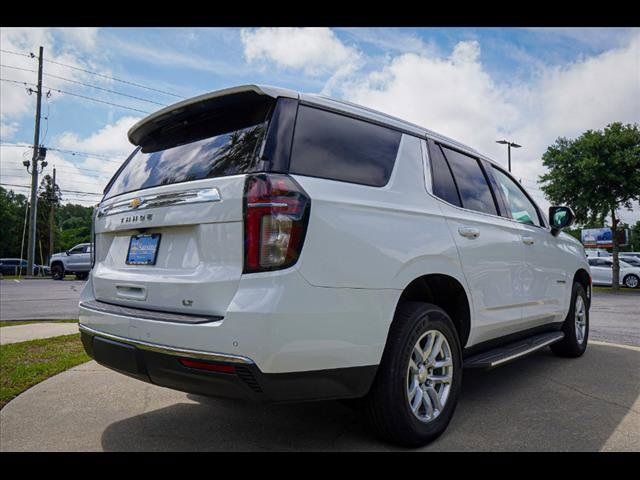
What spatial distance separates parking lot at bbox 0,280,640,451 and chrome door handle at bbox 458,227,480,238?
1212 mm

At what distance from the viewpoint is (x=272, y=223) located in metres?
2.28

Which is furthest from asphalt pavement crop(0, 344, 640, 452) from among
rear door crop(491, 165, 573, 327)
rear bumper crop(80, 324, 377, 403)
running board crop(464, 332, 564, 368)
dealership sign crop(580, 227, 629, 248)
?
dealership sign crop(580, 227, 629, 248)

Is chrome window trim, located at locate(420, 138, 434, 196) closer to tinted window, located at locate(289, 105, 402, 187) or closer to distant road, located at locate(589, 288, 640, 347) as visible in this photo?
tinted window, located at locate(289, 105, 402, 187)

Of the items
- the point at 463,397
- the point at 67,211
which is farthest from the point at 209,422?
the point at 67,211

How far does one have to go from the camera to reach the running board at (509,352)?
10.8 feet

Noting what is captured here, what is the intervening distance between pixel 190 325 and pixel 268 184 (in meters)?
0.75

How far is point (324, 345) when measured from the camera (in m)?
2.33

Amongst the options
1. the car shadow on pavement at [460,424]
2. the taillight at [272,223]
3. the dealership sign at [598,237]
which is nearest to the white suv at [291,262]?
the taillight at [272,223]

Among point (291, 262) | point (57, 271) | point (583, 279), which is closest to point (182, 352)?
point (291, 262)

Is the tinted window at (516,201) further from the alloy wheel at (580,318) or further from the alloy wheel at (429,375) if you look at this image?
the alloy wheel at (429,375)

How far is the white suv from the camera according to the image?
89.4 inches

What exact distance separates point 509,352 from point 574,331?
6.51 ft

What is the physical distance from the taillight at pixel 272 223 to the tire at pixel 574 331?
159 inches
